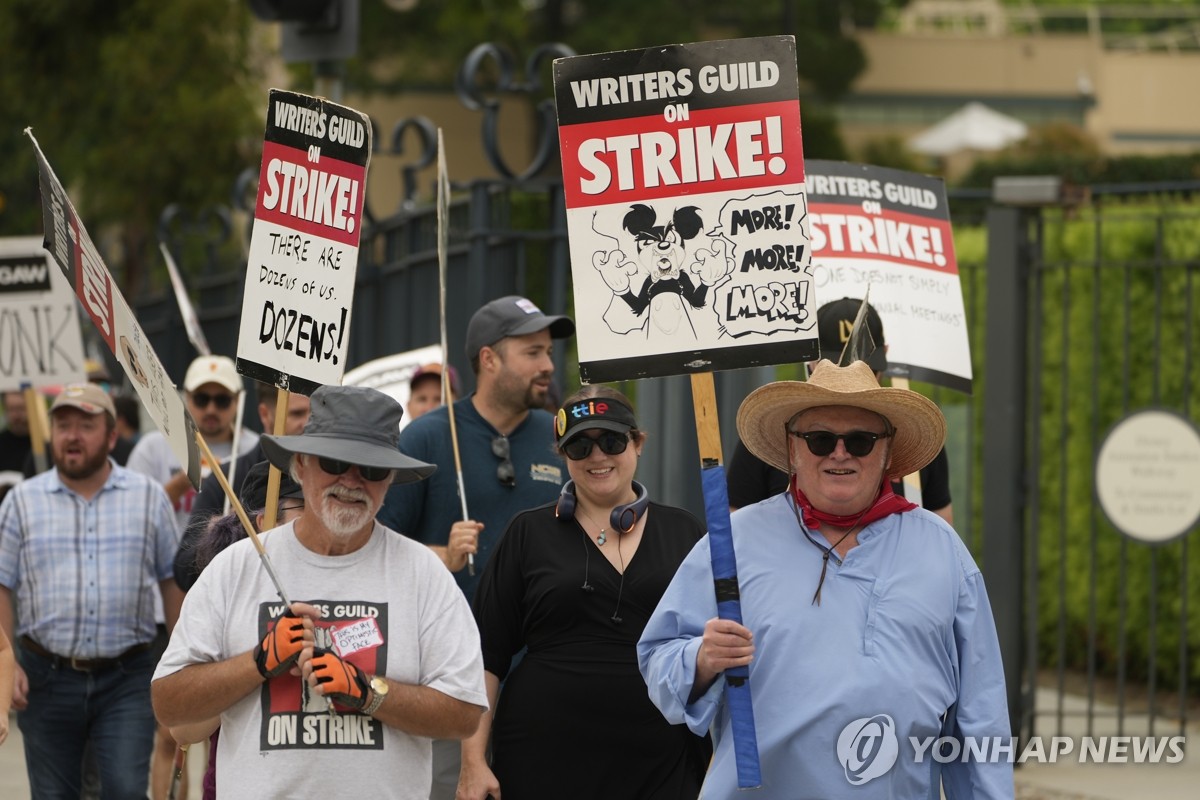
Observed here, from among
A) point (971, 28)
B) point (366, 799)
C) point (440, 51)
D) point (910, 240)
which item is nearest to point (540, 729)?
point (366, 799)

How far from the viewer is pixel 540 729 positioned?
5047 mm

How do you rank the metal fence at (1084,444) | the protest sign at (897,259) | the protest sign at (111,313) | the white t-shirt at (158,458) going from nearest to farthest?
the protest sign at (111,313) → the protest sign at (897,259) → the white t-shirt at (158,458) → the metal fence at (1084,444)

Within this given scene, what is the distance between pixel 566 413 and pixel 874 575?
1489mm

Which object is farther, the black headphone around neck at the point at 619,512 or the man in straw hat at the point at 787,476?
the man in straw hat at the point at 787,476

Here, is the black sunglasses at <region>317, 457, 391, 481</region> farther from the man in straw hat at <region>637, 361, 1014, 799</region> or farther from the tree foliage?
the tree foliage

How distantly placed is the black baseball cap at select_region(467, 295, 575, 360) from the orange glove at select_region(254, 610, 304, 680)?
7.78 feet

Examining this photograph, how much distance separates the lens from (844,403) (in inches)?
160

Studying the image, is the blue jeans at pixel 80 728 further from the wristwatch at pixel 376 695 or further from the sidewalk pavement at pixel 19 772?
the wristwatch at pixel 376 695

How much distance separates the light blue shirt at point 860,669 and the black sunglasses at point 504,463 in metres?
1.95

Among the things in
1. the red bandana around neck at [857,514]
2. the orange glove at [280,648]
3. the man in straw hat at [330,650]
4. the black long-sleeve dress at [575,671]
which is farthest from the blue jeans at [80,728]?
the red bandana around neck at [857,514]

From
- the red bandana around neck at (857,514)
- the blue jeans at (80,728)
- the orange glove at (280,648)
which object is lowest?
the blue jeans at (80,728)

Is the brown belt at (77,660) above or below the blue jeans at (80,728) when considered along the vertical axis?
above

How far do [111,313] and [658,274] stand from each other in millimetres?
1306

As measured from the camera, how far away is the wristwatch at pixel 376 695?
3883mm
